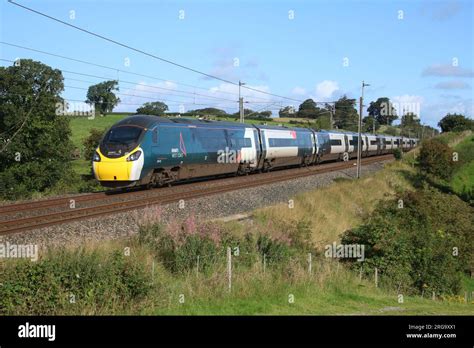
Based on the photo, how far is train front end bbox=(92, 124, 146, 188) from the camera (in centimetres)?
2044

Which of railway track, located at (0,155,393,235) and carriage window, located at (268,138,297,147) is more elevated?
carriage window, located at (268,138,297,147)

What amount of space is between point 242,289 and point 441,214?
18043 millimetres

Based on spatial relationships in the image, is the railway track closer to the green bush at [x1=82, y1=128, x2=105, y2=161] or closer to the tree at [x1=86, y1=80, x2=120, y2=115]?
the green bush at [x1=82, y1=128, x2=105, y2=161]

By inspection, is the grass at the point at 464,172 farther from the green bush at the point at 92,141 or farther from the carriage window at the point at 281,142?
the green bush at the point at 92,141

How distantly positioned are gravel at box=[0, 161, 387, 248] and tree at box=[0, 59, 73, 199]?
2621cm

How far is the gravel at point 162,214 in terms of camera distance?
42.5ft

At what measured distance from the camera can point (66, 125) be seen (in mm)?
50938

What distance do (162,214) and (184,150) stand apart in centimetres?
766

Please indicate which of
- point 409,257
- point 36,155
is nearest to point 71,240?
point 409,257

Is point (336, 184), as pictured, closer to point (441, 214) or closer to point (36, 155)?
point (441, 214)

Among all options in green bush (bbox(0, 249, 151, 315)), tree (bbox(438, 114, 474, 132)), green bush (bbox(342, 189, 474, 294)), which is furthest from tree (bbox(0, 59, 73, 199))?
tree (bbox(438, 114, 474, 132))

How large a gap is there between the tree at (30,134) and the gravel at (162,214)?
26215mm

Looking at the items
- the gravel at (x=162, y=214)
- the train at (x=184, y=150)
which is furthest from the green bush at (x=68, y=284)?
the train at (x=184, y=150)

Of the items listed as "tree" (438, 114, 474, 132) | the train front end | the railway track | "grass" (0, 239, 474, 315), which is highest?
"tree" (438, 114, 474, 132)
